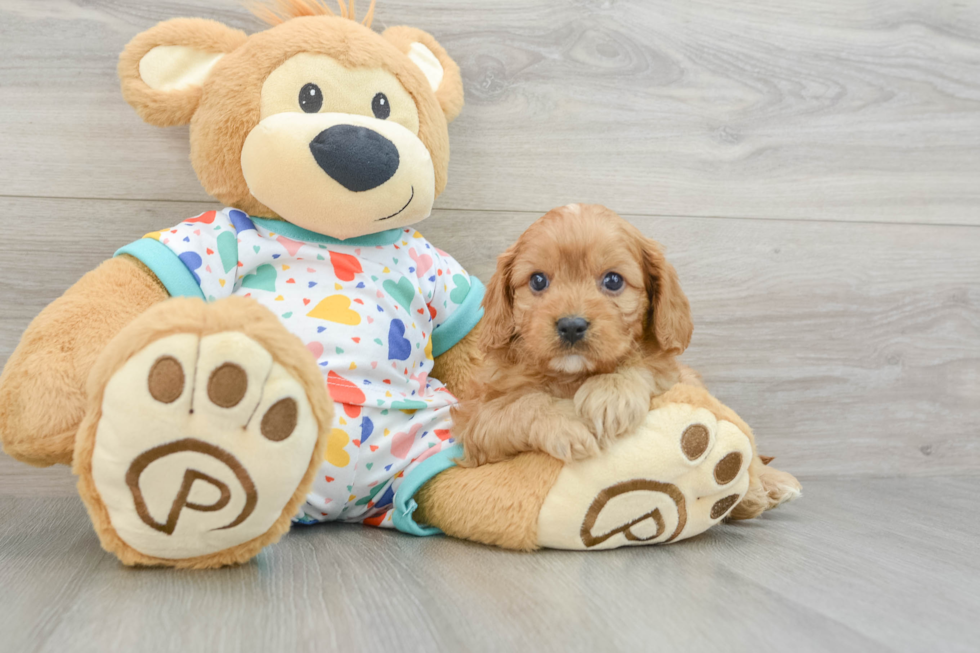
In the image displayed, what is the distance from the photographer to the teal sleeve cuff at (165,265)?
1203mm

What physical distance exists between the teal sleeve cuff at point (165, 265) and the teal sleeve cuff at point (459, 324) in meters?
0.49

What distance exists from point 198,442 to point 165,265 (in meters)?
0.45

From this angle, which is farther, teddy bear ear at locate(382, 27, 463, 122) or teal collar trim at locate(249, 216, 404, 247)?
teddy bear ear at locate(382, 27, 463, 122)

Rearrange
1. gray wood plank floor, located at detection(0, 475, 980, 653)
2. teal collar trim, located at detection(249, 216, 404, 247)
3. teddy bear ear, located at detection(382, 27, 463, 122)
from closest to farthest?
gray wood plank floor, located at detection(0, 475, 980, 653) < teal collar trim, located at detection(249, 216, 404, 247) < teddy bear ear, located at detection(382, 27, 463, 122)

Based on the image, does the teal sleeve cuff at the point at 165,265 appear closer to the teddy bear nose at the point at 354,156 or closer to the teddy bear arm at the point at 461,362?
the teddy bear nose at the point at 354,156

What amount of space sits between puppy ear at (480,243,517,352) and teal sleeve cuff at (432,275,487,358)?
226 millimetres

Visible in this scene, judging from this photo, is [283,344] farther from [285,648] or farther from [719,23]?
[719,23]

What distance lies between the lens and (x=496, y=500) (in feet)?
3.79

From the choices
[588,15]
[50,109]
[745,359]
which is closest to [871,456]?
[745,359]

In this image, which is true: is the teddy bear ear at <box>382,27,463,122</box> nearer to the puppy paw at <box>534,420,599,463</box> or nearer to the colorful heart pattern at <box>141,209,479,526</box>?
the colorful heart pattern at <box>141,209,479,526</box>

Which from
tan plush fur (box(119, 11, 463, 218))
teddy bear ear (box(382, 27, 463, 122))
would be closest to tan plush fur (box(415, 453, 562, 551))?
tan plush fur (box(119, 11, 463, 218))

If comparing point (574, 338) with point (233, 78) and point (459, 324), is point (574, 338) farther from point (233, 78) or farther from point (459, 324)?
point (233, 78)

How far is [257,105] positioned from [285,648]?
89cm

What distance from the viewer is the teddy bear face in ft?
4.02
